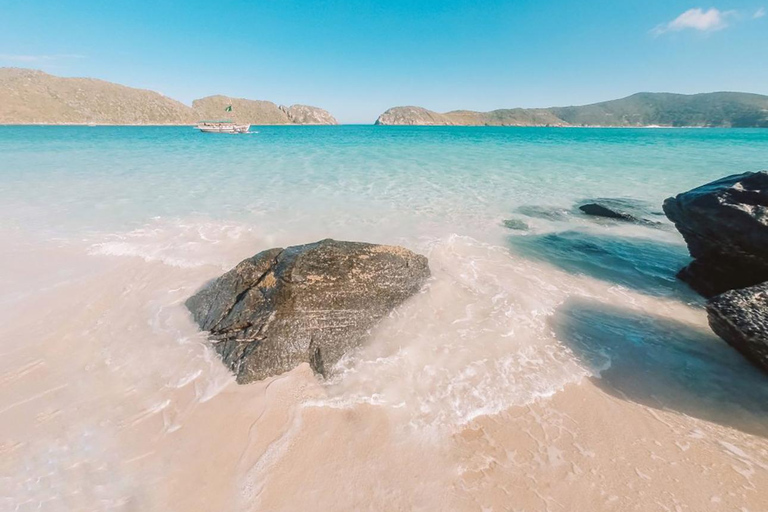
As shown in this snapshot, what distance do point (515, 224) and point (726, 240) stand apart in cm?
546

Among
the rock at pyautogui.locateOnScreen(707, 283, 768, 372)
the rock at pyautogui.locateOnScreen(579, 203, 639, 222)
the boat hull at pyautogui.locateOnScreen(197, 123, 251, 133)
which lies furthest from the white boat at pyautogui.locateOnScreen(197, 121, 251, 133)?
Result: the rock at pyautogui.locateOnScreen(707, 283, 768, 372)

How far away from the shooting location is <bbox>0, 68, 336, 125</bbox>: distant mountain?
384 feet

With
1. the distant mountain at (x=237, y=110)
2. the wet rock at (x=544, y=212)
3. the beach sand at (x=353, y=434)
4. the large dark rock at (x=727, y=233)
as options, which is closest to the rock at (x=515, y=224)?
the wet rock at (x=544, y=212)

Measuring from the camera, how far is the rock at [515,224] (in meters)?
Answer: 11.2

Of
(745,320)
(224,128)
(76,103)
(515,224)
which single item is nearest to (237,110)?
(76,103)

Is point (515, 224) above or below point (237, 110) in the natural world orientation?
below

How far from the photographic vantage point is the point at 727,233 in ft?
22.4

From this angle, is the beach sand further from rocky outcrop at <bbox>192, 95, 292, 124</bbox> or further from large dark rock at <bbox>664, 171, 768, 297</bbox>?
rocky outcrop at <bbox>192, 95, 292, 124</bbox>

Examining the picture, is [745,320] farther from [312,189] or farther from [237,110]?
[237,110]

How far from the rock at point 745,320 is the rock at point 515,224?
6237 mm

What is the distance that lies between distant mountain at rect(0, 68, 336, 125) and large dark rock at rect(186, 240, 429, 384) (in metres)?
170

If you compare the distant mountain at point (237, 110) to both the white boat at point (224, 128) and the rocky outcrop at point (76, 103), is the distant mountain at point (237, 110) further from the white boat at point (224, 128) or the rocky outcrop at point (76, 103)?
the white boat at point (224, 128)

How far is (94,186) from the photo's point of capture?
15.9 meters

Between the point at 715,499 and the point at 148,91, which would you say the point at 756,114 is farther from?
the point at 148,91
